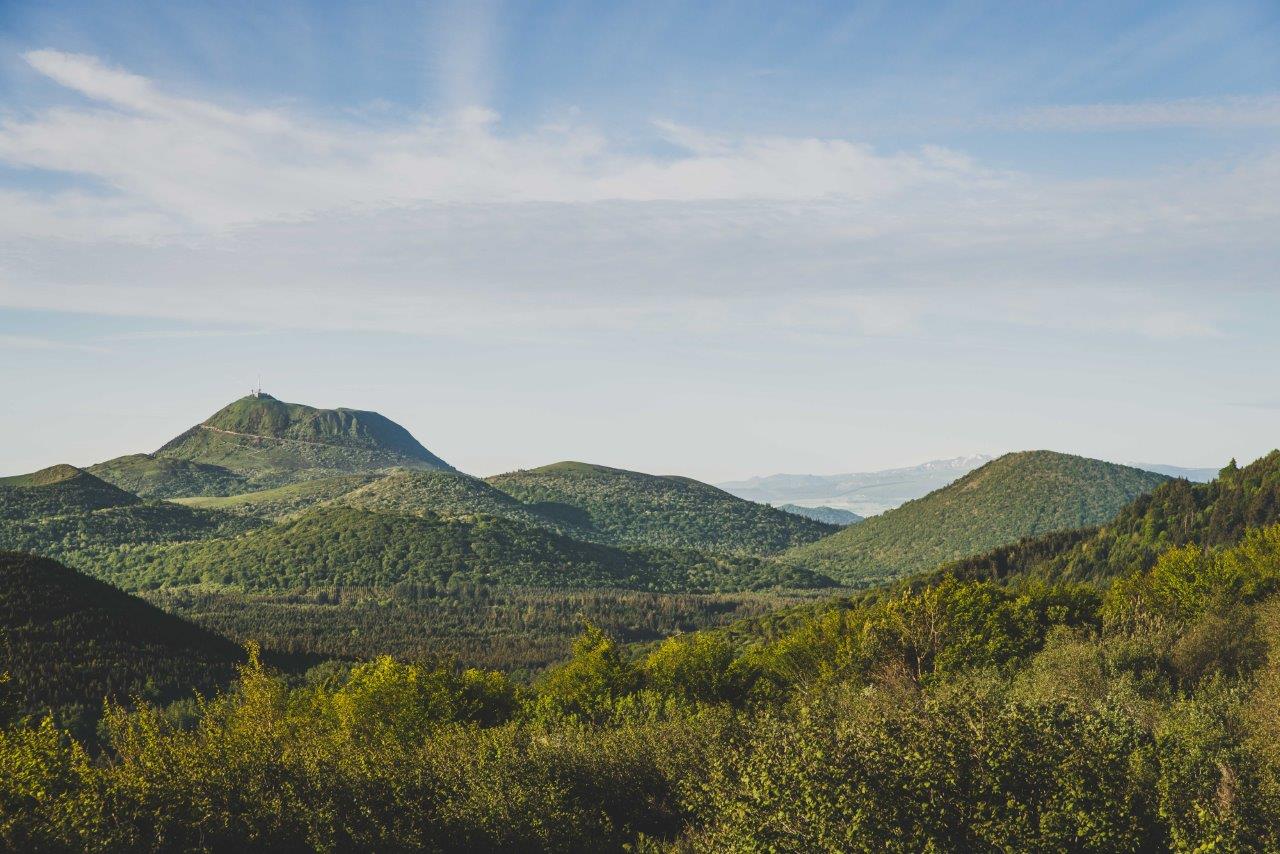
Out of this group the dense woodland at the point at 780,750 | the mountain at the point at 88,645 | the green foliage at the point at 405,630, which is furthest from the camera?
the green foliage at the point at 405,630

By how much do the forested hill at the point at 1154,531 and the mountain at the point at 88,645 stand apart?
88.8 meters

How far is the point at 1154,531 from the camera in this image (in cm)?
12794

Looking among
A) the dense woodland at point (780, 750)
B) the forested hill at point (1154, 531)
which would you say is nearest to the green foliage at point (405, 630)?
the forested hill at point (1154, 531)

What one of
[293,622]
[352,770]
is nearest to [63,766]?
[352,770]

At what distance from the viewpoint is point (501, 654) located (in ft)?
500

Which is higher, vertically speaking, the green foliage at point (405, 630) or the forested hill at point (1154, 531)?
the forested hill at point (1154, 531)

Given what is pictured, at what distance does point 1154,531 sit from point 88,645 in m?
131

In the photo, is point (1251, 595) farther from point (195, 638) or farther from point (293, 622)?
point (293, 622)

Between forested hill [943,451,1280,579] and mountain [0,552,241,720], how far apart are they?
88.8m

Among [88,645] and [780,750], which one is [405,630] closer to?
[88,645]

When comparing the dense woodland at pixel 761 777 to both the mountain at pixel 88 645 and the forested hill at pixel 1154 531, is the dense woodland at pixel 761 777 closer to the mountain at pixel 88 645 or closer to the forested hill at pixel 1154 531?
the mountain at pixel 88 645

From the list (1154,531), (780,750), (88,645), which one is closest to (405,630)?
(88,645)

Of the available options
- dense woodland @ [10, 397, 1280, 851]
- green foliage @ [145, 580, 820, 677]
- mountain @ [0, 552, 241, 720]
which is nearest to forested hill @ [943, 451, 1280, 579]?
dense woodland @ [10, 397, 1280, 851]

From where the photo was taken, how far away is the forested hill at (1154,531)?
117m
